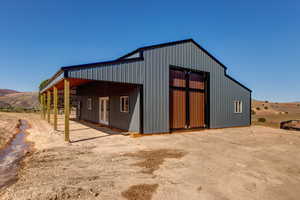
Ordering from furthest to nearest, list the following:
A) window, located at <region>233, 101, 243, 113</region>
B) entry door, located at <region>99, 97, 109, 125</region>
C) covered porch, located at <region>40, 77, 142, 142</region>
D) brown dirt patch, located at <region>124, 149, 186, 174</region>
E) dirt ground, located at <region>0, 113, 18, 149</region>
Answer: window, located at <region>233, 101, 243, 113</region> < entry door, located at <region>99, 97, 109, 125</region> < covered porch, located at <region>40, 77, 142, 142</region> < dirt ground, located at <region>0, 113, 18, 149</region> < brown dirt patch, located at <region>124, 149, 186, 174</region>

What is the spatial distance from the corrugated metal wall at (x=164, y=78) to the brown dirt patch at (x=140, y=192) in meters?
5.19

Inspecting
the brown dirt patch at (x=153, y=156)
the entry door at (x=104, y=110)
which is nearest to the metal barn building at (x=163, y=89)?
the entry door at (x=104, y=110)

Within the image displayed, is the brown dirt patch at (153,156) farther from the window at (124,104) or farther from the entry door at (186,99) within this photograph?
the window at (124,104)

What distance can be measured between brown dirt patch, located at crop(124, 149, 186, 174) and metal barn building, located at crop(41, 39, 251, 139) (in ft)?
9.85

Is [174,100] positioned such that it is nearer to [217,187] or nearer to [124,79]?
[124,79]

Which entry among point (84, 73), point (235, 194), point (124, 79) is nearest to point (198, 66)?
point (124, 79)

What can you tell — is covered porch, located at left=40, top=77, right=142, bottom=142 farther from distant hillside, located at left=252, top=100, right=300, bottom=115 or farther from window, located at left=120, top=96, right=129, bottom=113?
distant hillside, located at left=252, top=100, right=300, bottom=115

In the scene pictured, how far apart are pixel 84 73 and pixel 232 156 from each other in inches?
256

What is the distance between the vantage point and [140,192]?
2955 mm

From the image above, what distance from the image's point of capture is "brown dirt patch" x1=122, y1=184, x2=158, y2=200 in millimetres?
2799

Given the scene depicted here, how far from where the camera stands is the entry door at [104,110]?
12.1 meters

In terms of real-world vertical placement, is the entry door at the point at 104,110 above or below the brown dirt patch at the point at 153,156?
above

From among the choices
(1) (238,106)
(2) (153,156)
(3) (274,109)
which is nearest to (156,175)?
(2) (153,156)

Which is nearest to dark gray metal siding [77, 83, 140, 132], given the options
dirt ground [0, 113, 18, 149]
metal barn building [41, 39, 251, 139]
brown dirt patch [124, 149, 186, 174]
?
metal barn building [41, 39, 251, 139]
